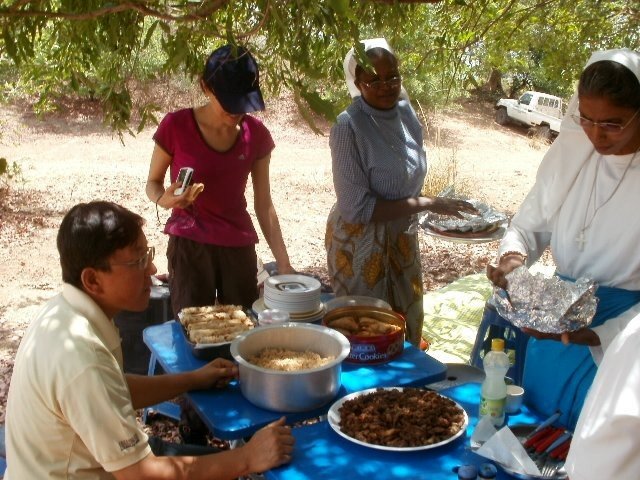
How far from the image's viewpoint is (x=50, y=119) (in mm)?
14414

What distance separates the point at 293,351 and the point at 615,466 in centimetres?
141

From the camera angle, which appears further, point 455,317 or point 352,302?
point 455,317

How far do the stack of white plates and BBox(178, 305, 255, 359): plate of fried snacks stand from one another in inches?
5.0

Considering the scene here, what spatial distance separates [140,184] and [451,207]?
7.67m

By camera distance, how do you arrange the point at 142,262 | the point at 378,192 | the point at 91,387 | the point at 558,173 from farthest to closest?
the point at 378,192
the point at 558,173
the point at 142,262
the point at 91,387

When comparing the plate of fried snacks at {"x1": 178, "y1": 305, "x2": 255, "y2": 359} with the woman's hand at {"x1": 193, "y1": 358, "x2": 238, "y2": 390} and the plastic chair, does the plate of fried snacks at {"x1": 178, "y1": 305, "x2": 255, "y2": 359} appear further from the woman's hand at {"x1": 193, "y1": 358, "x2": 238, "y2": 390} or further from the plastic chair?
the plastic chair

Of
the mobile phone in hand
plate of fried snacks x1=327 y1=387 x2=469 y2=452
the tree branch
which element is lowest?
plate of fried snacks x1=327 y1=387 x2=469 y2=452

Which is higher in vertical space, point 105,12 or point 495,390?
point 105,12

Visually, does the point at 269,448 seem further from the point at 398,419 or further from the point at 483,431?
A: the point at 483,431

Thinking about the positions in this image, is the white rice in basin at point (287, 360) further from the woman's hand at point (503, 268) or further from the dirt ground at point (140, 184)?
the dirt ground at point (140, 184)

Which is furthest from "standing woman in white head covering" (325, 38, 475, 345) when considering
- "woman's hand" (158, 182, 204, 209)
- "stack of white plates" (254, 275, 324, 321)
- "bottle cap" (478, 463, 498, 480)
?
"bottle cap" (478, 463, 498, 480)

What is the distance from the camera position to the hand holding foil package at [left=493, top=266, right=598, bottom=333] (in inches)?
85.2

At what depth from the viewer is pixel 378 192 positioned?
11.1 ft

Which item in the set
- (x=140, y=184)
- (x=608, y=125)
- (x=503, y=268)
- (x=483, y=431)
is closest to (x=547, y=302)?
(x=503, y=268)
